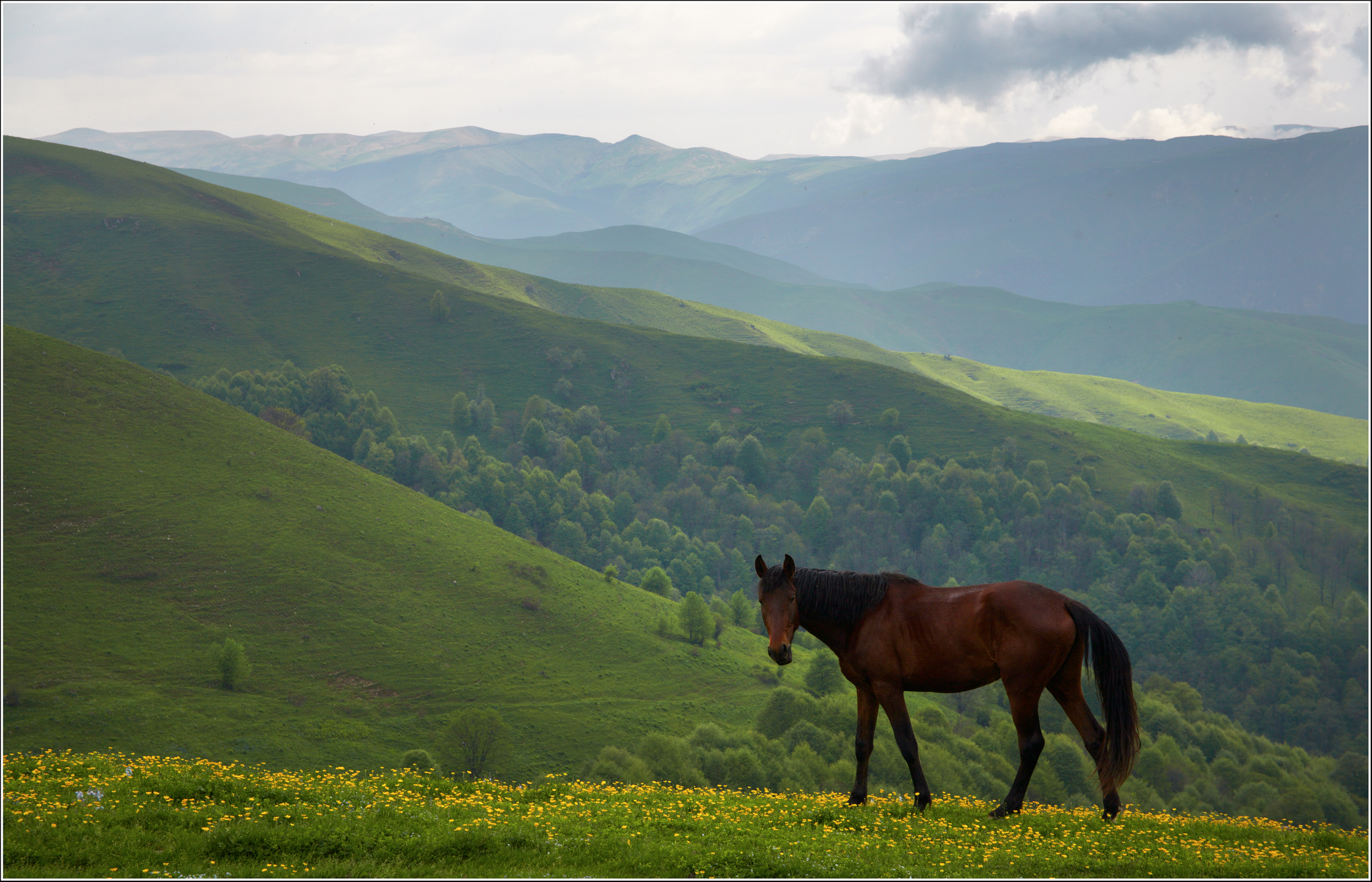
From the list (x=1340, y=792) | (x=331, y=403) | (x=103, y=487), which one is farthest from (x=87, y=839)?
(x=331, y=403)

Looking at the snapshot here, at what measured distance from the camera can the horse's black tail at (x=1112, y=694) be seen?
16531mm

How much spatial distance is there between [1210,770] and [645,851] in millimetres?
121150

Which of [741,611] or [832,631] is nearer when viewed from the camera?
[832,631]

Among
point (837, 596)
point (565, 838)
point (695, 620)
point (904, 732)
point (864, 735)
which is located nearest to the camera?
point (565, 838)

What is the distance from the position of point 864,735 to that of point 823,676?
3823 inches

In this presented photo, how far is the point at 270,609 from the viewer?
9950 centimetres

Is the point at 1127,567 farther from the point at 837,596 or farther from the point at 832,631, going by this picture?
the point at 837,596

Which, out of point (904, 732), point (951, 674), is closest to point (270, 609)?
point (904, 732)

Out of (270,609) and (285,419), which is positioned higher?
(285,419)

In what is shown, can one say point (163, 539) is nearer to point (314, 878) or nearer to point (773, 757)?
point (773, 757)

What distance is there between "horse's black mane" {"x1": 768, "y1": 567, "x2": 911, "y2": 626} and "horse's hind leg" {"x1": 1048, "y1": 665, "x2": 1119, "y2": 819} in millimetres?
3472

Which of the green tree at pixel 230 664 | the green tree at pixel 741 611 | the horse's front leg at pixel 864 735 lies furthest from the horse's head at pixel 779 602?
the green tree at pixel 741 611

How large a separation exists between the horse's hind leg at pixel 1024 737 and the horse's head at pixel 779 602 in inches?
162

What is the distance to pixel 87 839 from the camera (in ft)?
45.2
